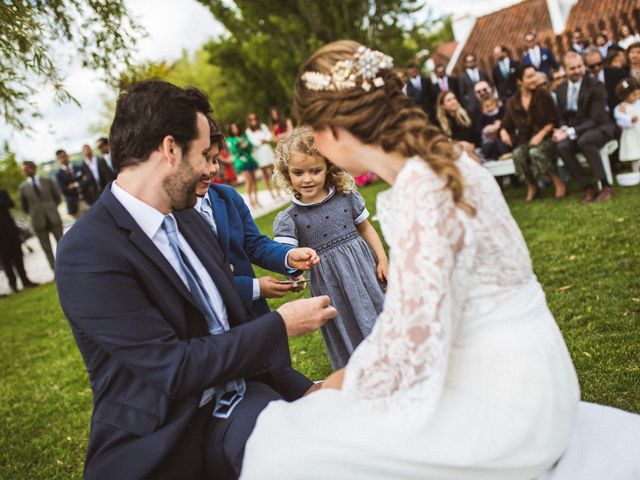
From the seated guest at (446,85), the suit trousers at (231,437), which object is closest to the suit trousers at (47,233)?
the seated guest at (446,85)

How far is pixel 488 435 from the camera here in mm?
1737

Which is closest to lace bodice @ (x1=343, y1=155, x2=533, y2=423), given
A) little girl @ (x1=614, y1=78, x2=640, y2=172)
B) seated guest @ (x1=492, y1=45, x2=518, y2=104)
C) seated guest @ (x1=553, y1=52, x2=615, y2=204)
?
seated guest @ (x1=553, y1=52, x2=615, y2=204)

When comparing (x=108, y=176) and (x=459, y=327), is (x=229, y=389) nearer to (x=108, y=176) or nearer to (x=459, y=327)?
(x=459, y=327)

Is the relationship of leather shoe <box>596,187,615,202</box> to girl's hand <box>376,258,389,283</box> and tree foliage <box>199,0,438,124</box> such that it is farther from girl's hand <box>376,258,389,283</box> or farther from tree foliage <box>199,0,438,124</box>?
tree foliage <box>199,0,438,124</box>

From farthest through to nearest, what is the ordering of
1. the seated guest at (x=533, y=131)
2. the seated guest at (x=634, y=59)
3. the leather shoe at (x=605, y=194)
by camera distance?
the seated guest at (x=634, y=59)
the seated guest at (x=533, y=131)
the leather shoe at (x=605, y=194)

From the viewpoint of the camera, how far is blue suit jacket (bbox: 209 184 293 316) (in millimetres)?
3219

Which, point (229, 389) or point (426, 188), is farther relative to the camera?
point (229, 389)

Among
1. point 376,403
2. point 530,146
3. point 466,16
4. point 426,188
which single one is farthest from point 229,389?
point 466,16

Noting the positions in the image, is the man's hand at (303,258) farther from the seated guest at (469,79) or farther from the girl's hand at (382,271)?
the seated guest at (469,79)

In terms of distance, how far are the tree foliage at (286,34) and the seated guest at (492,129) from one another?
36.3 feet

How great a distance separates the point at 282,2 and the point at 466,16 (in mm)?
21923

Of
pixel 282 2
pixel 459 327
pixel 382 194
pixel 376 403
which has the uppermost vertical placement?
pixel 282 2

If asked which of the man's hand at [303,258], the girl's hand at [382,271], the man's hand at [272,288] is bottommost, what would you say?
the girl's hand at [382,271]

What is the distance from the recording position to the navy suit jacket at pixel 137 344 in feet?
6.69
